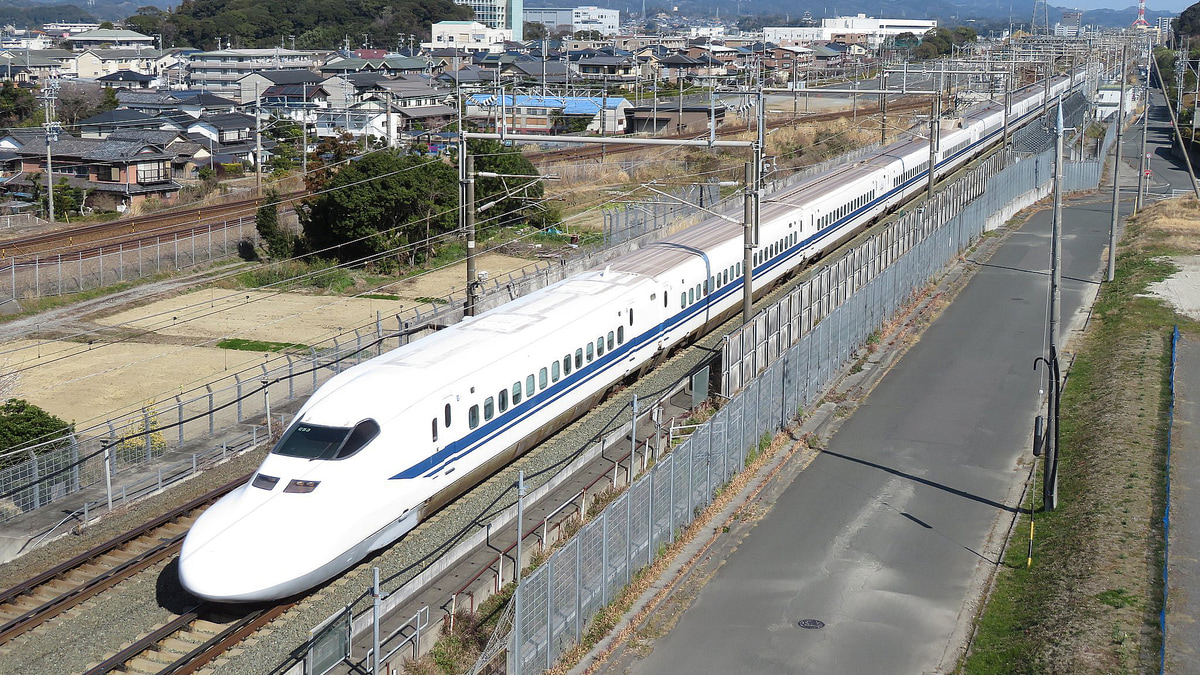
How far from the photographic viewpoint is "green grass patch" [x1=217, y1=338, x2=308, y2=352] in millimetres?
35125

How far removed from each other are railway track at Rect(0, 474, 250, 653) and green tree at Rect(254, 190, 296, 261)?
96.8 ft

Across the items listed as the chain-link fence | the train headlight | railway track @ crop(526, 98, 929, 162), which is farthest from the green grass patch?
railway track @ crop(526, 98, 929, 162)

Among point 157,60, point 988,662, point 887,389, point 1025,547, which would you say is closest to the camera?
point 988,662

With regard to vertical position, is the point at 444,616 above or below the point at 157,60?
below

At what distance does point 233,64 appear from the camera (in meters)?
156

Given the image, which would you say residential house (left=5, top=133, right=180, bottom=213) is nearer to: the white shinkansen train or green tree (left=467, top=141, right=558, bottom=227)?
green tree (left=467, top=141, right=558, bottom=227)

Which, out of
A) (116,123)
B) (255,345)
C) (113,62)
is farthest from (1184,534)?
(113,62)

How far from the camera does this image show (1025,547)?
770 inches

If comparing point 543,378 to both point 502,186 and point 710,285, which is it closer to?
point 710,285

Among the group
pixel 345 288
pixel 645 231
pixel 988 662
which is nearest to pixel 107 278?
pixel 345 288

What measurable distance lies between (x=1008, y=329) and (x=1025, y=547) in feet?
51.7

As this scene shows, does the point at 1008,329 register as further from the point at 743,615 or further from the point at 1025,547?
the point at 743,615

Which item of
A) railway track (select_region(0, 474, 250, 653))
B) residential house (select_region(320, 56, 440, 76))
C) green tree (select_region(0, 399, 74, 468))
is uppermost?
residential house (select_region(320, 56, 440, 76))

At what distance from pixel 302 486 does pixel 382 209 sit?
31208 mm
